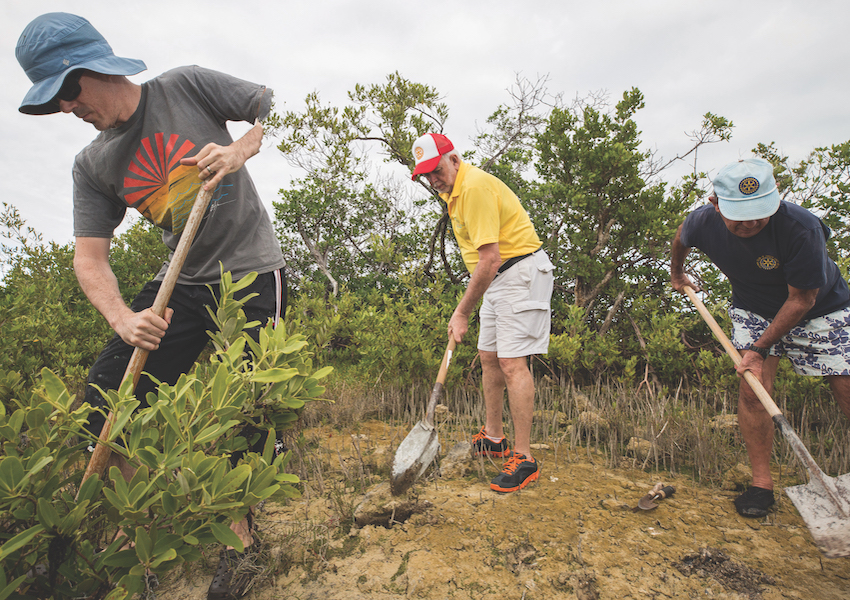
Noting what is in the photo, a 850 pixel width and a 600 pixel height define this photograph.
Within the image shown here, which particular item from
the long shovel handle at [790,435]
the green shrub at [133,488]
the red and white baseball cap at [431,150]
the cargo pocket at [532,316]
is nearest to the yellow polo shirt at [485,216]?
the red and white baseball cap at [431,150]

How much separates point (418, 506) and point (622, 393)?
90.4 inches

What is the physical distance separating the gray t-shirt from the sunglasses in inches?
7.7

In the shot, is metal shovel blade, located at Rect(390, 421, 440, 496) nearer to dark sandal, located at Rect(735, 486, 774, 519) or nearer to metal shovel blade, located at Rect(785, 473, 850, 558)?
dark sandal, located at Rect(735, 486, 774, 519)

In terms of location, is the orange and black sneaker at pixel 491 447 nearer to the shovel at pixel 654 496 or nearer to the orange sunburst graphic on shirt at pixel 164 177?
the shovel at pixel 654 496

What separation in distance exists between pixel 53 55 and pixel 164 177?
0.51m

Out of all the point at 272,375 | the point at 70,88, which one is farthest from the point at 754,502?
the point at 70,88

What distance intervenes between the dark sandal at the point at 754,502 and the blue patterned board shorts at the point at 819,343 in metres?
0.65

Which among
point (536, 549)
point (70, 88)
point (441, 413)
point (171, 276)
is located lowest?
point (536, 549)

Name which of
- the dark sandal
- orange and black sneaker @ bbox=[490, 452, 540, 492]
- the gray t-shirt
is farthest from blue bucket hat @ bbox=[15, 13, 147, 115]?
the dark sandal

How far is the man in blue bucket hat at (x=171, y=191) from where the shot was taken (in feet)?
5.73

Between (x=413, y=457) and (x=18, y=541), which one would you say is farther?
(x=413, y=457)

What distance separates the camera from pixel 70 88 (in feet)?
5.49

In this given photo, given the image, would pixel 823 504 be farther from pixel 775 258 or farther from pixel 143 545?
pixel 143 545

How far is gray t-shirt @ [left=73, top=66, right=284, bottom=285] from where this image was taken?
6.24 feet
